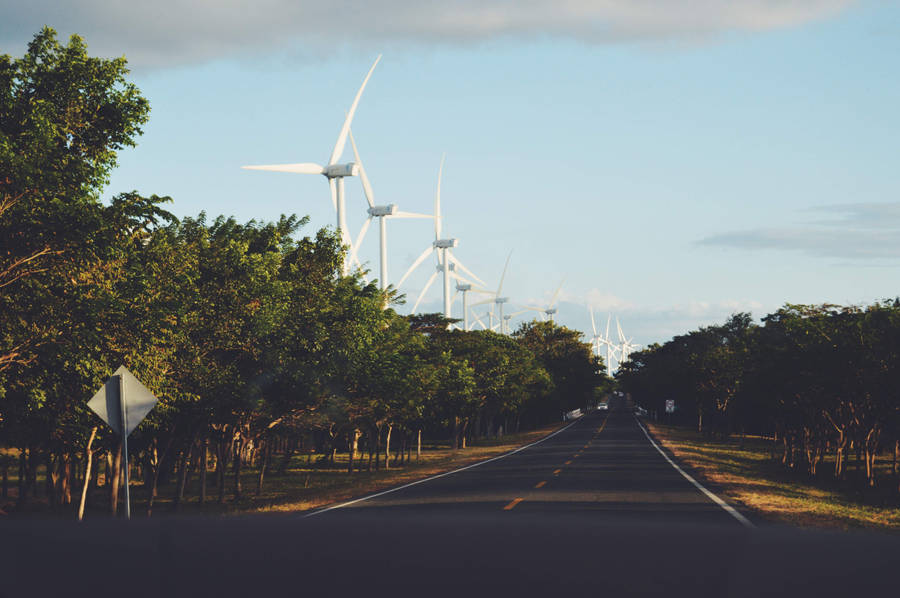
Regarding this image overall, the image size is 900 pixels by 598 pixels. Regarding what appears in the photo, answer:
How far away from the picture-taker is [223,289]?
25266mm

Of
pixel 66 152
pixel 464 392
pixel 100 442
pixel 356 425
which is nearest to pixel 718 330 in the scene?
pixel 464 392

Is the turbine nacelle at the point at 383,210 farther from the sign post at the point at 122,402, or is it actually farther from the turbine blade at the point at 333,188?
the sign post at the point at 122,402

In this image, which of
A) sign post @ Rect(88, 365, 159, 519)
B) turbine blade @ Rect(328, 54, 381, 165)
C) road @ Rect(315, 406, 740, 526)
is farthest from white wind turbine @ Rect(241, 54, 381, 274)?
sign post @ Rect(88, 365, 159, 519)

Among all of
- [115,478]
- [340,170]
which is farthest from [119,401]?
[340,170]

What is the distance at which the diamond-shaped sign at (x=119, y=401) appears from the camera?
563 inches

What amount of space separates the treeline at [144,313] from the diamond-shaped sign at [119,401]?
1.27 m

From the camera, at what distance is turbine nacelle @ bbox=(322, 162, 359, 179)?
50.1m

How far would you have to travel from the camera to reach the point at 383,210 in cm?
6016

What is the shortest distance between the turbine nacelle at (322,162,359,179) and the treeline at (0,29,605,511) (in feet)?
27.4

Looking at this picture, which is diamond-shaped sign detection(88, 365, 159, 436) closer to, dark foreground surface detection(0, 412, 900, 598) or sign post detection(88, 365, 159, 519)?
sign post detection(88, 365, 159, 519)

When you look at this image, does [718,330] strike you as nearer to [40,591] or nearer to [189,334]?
[189,334]

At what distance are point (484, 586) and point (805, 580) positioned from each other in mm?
2011

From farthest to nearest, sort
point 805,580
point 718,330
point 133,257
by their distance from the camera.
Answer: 1. point 718,330
2. point 133,257
3. point 805,580

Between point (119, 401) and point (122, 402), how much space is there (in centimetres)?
17
